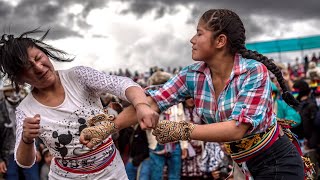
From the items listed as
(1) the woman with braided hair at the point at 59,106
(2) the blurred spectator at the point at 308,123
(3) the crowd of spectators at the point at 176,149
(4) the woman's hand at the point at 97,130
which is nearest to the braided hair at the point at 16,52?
(1) the woman with braided hair at the point at 59,106

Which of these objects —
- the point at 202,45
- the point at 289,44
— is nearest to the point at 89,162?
the point at 202,45

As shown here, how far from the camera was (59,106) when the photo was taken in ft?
10.1

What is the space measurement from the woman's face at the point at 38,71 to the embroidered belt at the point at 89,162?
0.49 m

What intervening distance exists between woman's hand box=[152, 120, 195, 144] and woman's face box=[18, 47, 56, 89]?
84 centimetres

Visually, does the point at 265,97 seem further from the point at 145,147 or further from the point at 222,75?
the point at 145,147

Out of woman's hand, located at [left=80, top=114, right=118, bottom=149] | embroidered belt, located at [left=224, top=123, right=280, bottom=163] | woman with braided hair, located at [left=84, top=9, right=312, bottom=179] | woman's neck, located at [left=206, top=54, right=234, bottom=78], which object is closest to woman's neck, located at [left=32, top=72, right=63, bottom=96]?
woman's hand, located at [left=80, top=114, right=118, bottom=149]

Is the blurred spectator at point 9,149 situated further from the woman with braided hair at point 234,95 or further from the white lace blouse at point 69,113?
the woman with braided hair at point 234,95

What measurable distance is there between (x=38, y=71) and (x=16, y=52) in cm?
17

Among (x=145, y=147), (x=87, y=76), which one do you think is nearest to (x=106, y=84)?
(x=87, y=76)

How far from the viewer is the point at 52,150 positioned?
3.16 metres

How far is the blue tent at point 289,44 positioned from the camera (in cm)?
1934

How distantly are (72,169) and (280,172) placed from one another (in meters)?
1.26

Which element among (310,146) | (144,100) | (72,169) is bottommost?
(310,146)

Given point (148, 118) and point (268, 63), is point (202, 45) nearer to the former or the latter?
point (268, 63)
